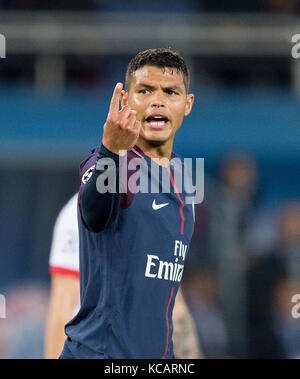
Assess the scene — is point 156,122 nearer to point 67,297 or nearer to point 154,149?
point 154,149

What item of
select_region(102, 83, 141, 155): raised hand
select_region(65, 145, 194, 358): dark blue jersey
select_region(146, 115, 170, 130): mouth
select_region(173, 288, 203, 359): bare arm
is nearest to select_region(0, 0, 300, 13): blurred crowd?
select_region(173, 288, 203, 359): bare arm

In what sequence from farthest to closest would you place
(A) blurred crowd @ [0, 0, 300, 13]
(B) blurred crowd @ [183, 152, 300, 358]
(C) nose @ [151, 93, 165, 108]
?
(A) blurred crowd @ [0, 0, 300, 13] → (B) blurred crowd @ [183, 152, 300, 358] → (C) nose @ [151, 93, 165, 108]

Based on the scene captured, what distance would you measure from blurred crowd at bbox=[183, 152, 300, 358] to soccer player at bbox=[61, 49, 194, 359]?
3556 mm

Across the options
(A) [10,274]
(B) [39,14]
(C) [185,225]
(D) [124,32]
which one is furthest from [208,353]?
(B) [39,14]

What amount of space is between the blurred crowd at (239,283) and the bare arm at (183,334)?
1.86 m

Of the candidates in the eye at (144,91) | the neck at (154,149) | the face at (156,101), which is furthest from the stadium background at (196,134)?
the eye at (144,91)

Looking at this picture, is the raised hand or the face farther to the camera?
the face

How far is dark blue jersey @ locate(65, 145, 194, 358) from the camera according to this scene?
3.06 meters

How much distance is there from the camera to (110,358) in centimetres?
305

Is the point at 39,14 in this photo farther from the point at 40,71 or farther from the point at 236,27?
the point at 236,27

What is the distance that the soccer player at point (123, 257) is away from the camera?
9.46 ft

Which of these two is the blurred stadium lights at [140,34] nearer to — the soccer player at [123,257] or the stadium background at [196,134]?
the stadium background at [196,134]

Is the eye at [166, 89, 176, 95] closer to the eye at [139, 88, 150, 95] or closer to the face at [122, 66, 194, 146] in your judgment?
the face at [122, 66, 194, 146]
